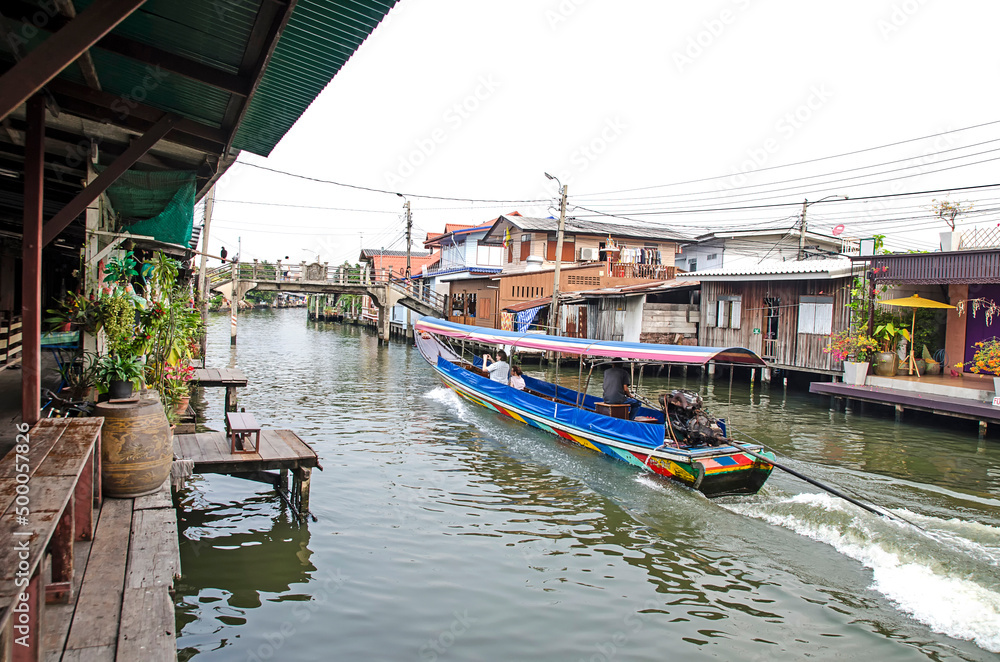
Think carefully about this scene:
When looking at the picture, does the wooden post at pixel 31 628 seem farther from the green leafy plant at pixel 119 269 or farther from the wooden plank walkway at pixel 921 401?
the wooden plank walkway at pixel 921 401

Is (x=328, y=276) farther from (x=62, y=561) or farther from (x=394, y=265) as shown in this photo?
(x=62, y=561)

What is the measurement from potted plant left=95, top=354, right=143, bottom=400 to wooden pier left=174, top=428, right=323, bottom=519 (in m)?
1.15

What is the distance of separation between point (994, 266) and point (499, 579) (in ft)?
45.2

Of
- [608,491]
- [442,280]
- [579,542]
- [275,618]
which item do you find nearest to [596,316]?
[442,280]

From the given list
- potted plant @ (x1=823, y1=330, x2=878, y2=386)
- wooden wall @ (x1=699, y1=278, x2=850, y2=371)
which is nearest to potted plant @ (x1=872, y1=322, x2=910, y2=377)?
potted plant @ (x1=823, y1=330, x2=878, y2=386)

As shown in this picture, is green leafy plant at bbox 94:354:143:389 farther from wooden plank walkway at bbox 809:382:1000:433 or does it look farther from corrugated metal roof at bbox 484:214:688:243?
corrugated metal roof at bbox 484:214:688:243

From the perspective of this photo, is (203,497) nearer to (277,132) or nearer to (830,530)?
(277,132)

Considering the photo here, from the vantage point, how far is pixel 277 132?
6828 mm

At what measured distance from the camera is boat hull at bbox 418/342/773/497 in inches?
A: 360

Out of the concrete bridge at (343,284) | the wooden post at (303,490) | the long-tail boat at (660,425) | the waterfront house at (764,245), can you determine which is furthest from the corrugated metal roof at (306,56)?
the concrete bridge at (343,284)

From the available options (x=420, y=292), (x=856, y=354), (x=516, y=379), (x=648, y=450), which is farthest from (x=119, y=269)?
(x=420, y=292)

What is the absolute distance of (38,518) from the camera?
9.14 feet

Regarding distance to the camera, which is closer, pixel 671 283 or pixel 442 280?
pixel 671 283

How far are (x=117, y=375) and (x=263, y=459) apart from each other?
1855 millimetres
